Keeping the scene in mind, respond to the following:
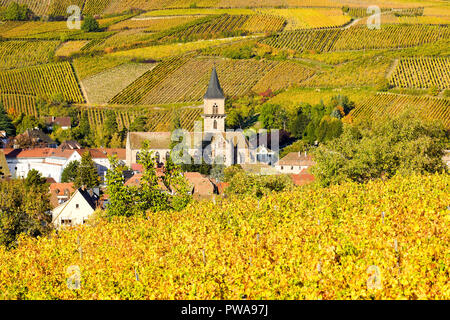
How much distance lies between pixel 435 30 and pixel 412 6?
17916 millimetres


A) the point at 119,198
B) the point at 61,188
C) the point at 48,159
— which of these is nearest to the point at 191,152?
the point at 48,159

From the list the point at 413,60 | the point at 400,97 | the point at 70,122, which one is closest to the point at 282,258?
the point at 400,97

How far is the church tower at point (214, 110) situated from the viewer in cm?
6606

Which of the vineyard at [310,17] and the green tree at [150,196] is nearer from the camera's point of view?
the green tree at [150,196]

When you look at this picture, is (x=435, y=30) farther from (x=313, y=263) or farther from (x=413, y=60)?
(x=313, y=263)

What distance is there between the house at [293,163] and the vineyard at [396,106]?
27.8ft

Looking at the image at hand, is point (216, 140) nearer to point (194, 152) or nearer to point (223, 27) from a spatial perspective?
point (194, 152)

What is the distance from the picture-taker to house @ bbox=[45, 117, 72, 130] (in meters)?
78.1

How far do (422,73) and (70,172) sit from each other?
43.6 metres

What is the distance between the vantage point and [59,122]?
7875 cm

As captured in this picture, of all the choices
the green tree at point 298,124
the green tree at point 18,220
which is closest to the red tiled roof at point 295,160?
the green tree at point 298,124

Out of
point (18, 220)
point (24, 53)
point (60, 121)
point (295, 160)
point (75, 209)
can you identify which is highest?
point (24, 53)

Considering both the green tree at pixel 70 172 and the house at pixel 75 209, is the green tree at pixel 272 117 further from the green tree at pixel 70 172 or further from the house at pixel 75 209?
the house at pixel 75 209

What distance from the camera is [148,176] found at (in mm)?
24938
